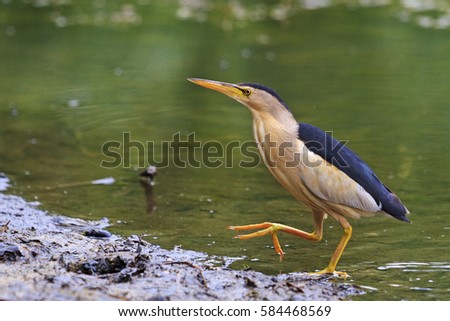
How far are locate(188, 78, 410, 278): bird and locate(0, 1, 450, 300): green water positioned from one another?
0.36 metres

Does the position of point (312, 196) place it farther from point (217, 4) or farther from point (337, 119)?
point (217, 4)

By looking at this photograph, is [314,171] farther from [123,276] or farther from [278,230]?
[123,276]

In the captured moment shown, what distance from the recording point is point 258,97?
5.65m

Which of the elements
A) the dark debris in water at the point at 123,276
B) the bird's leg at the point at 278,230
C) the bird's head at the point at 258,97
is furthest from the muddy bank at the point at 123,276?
the bird's head at the point at 258,97

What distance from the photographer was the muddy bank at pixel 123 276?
14.6 feet

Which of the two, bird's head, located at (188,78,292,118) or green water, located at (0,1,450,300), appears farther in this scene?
green water, located at (0,1,450,300)

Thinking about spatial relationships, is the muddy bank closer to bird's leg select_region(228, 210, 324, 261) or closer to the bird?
bird's leg select_region(228, 210, 324, 261)

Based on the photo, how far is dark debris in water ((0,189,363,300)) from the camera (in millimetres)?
4456

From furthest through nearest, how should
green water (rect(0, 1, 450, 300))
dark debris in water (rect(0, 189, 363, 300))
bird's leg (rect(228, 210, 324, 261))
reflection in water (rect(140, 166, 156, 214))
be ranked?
1. reflection in water (rect(140, 166, 156, 214))
2. green water (rect(0, 1, 450, 300))
3. bird's leg (rect(228, 210, 324, 261))
4. dark debris in water (rect(0, 189, 363, 300))

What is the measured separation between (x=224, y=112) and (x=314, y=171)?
475cm

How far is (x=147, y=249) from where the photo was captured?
5773 mm

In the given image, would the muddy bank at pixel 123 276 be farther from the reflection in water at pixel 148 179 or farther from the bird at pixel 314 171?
the reflection in water at pixel 148 179

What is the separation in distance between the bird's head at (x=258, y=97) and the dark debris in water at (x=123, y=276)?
109 cm

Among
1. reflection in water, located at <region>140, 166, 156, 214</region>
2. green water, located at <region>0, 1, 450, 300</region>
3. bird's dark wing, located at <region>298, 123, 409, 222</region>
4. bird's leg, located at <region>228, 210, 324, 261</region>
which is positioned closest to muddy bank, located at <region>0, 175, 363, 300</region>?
bird's leg, located at <region>228, 210, 324, 261</region>
